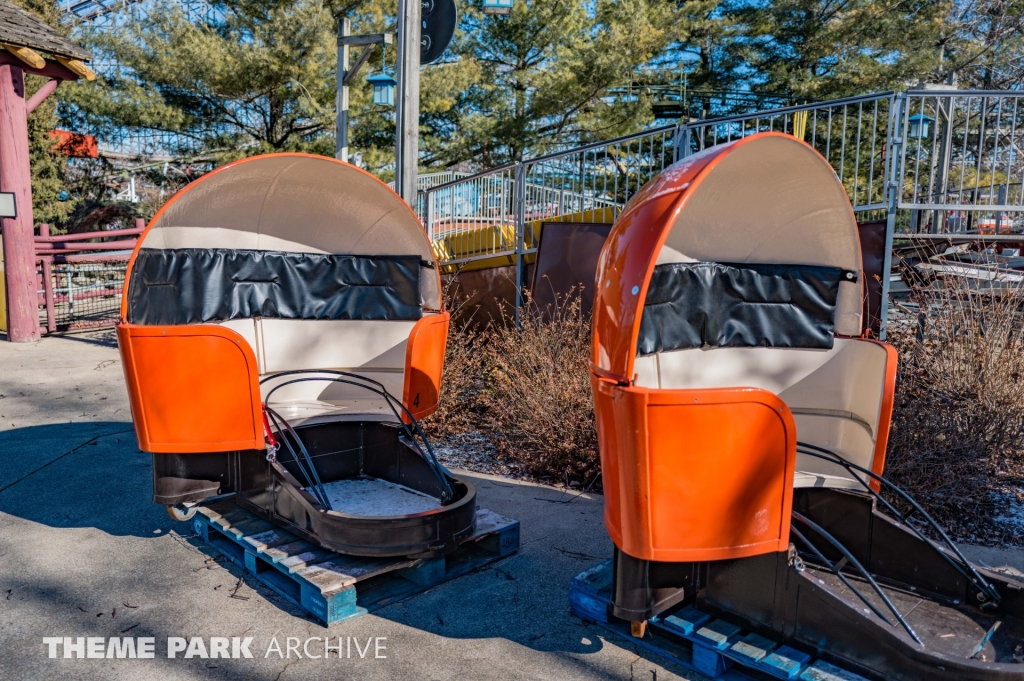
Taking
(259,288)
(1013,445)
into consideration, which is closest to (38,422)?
(259,288)

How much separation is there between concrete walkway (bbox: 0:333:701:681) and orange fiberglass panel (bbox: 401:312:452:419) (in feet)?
3.02

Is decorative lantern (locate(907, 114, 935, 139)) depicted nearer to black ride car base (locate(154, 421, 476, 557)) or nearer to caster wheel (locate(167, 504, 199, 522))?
black ride car base (locate(154, 421, 476, 557))

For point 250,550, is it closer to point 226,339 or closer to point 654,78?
point 226,339

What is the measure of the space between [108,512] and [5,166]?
9680mm

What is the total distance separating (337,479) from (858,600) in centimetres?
335

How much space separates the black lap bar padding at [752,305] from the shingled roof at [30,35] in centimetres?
1229

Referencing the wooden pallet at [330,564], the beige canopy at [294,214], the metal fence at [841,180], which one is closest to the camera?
the wooden pallet at [330,564]

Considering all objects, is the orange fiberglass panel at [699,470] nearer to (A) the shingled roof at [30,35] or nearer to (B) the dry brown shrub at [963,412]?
(B) the dry brown shrub at [963,412]

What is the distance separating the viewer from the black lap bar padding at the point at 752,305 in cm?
420

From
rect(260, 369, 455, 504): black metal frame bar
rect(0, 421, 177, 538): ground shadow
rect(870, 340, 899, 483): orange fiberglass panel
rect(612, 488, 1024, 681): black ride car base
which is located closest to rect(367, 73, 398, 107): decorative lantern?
rect(0, 421, 177, 538): ground shadow

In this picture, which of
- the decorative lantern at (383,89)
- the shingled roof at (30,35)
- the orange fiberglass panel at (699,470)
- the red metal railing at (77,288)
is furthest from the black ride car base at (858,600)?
the shingled roof at (30,35)

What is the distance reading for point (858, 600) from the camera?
3469 mm

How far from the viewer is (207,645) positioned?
361 cm

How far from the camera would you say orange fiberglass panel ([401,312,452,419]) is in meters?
5.29
